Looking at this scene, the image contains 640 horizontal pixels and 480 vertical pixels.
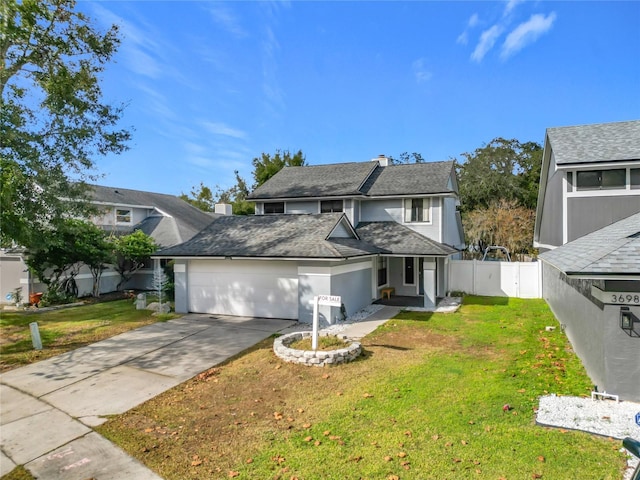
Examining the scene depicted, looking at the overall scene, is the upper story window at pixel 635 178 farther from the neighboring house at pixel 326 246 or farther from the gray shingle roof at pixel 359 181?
the gray shingle roof at pixel 359 181

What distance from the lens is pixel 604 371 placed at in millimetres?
6242

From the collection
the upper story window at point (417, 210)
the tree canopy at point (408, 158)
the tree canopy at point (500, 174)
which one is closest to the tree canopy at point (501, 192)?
the tree canopy at point (500, 174)

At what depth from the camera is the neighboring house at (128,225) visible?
17719 millimetres

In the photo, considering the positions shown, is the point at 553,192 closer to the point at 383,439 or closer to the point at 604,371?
the point at 604,371

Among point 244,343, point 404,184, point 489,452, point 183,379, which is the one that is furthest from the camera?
point 404,184

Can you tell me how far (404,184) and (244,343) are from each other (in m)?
12.2

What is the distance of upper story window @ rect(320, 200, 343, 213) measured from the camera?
749 inches

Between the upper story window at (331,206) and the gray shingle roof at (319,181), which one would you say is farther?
the gray shingle roof at (319,181)

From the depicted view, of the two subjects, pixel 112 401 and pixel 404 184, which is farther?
pixel 404 184

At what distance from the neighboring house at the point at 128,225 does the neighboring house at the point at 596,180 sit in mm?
19275

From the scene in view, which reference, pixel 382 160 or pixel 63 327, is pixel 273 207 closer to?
pixel 382 160

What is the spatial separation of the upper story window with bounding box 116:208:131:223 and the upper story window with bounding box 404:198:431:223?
57.1 feet

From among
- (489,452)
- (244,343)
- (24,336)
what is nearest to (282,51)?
(244,343)

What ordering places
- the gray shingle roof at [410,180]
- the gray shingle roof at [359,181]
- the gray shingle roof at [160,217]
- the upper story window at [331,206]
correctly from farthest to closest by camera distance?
1. the gray shingle roof at [160,217]
2. the upper story window at [331,206]
3. the gray shingle roof at [359,181]
4. the gray shingle roof at [410,180]
